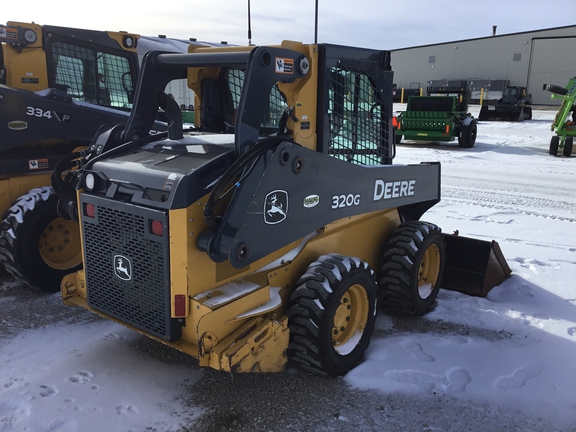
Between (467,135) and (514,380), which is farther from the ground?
(467,135)

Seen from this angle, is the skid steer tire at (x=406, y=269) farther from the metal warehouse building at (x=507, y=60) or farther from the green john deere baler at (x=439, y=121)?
the metal warehouse building at (x=507, y=60)

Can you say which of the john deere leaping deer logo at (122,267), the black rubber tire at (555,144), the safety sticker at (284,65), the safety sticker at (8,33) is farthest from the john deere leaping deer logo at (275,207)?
the black rubber tire at (555,144)

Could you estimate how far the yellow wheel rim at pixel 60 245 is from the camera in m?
5.10

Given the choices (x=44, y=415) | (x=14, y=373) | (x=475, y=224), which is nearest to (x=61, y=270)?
(x=14, y=373)

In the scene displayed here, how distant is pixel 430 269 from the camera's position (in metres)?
5.00

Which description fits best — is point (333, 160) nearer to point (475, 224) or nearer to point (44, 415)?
point (44, 415)

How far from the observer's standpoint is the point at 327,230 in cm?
392

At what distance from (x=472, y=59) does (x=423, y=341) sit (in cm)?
5041

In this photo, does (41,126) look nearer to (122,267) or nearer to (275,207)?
(122,267)

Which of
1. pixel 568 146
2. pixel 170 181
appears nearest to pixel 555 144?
pixel 568 146

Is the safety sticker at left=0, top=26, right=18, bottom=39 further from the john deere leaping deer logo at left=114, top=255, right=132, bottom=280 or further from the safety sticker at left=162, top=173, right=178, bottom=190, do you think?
the safety sticker at left=162, top=173, right=178, bottom=190

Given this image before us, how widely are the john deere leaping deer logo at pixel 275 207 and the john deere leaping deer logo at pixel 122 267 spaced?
0.94m

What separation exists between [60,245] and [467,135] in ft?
46.3

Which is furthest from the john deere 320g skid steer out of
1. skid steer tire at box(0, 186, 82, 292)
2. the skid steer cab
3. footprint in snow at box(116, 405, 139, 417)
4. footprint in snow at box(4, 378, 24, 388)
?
footprint in snow at box(116, 405, 139, 417)
